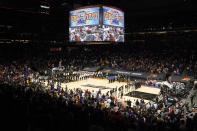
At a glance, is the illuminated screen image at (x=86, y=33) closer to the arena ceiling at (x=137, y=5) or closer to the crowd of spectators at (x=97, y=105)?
the arena ceiling at (x=137, y=5)

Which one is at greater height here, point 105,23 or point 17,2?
point 17,2

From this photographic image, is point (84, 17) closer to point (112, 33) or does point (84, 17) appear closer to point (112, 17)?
point (112, 17)

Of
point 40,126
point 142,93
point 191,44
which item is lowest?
point 142,93

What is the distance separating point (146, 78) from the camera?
33.8 metres

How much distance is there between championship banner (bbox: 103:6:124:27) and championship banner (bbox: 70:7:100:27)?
1.01m

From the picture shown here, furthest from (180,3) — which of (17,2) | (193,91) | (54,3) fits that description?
(17,2)

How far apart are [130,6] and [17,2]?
58.7 ft

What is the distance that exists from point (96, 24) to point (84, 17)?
2.59m

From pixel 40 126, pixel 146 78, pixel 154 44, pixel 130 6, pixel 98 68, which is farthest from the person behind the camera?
pixel 154 44

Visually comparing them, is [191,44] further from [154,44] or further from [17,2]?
[17,2]

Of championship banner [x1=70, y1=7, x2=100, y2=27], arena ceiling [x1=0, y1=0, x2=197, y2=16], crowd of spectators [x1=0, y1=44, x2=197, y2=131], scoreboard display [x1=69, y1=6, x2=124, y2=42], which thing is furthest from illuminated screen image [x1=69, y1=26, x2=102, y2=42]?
crowd of spectators [x1=0, y1=44, x2=197, y2=131]

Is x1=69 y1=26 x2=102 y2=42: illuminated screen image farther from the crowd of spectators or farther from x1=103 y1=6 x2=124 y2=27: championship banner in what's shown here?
the crowd of spectators

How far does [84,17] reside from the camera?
3106 centimetres

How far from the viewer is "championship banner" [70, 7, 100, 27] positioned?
29.5 meters
